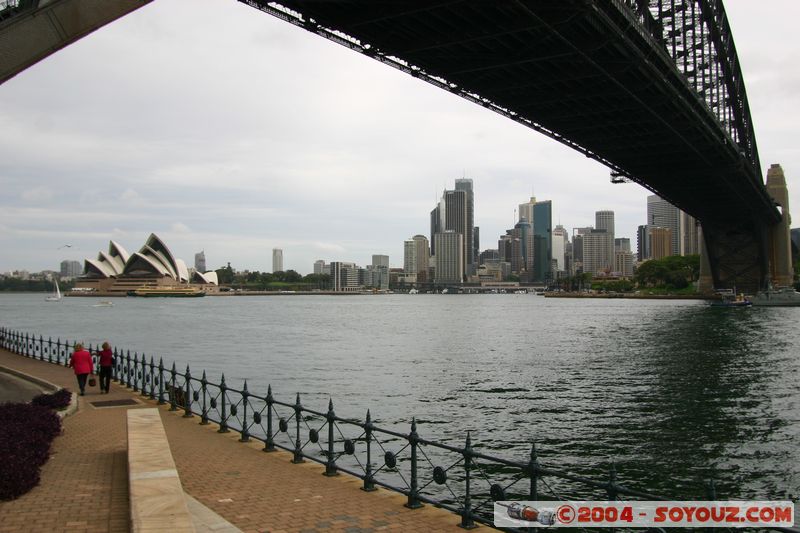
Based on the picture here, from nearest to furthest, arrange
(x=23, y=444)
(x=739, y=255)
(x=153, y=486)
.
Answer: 1. (x=153, y=486)
2. (x=23, y=444)
3. (x=739, y=255)

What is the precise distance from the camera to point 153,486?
8.21m

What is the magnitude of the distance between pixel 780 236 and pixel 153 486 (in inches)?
4748

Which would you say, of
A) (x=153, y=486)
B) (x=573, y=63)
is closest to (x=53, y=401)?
(x=153, y=486)

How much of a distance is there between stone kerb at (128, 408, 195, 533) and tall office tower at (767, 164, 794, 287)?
118 m

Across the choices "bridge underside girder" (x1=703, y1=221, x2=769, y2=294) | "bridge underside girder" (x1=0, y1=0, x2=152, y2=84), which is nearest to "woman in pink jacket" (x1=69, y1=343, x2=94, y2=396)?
"bridge underside girder" (x1=0, y1=0, x2=152, y2=84)

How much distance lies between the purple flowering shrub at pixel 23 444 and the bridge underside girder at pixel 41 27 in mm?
6810

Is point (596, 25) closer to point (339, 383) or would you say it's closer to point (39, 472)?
point (339, 383)

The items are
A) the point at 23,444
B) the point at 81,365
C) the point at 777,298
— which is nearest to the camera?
the point at 23,444

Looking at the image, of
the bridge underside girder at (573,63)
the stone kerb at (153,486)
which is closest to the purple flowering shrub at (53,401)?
the stone kerb at (153,486)

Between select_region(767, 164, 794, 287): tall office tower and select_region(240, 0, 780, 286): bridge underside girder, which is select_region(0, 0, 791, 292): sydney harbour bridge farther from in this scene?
select_region(767, 164, 794, 287): tall office tower

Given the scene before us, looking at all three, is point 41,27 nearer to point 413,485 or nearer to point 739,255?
point 413,485

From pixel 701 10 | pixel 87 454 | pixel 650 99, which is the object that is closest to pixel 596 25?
pixel 650 99

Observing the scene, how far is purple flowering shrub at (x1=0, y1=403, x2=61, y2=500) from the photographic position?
909 cm

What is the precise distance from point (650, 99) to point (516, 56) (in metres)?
13.2
